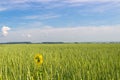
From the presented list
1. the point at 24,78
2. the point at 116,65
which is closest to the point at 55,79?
the point at 24,78

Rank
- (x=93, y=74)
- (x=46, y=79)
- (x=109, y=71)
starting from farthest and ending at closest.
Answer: (x=109, y=71)
(x=93, y=74)
(x=46, y=79)

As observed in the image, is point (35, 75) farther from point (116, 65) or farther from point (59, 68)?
point (116, 65)

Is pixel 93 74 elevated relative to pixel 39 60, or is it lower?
lower

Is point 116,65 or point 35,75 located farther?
point 116,65

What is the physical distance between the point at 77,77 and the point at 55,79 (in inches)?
16.9

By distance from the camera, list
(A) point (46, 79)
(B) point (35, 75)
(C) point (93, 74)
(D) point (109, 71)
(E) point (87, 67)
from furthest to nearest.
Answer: (E) point (87, 67) < (D) point (109, 71) < (C) point (93, 74) < (B) point (35, 75) < (A) point (46, 79)

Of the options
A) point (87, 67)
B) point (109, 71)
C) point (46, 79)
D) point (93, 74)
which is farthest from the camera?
point (87, 67)

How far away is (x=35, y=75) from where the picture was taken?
5.02 meters

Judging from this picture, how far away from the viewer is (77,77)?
5199 mm

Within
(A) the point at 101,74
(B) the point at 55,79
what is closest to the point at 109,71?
(A) the point at 101,74

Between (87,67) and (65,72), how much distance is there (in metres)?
0.66

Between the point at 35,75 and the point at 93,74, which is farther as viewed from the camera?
the point at 93,74

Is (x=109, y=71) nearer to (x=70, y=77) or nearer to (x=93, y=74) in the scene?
(x=93, y=74)

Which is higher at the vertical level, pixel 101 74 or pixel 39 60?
pixel 39 60
